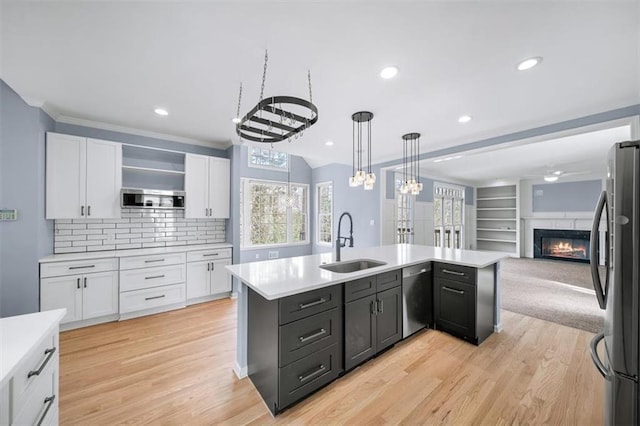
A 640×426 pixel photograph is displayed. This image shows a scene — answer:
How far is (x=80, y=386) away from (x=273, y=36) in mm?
3093

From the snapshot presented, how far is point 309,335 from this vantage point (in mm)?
1808

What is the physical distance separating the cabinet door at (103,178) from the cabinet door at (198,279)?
1242mm

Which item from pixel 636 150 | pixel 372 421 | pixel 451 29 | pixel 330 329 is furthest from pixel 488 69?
pixel 372 421

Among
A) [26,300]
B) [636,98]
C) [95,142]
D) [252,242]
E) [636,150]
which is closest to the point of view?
[636,150]

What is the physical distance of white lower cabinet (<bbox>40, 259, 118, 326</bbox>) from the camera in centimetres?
282

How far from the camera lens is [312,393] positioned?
1.88 meters

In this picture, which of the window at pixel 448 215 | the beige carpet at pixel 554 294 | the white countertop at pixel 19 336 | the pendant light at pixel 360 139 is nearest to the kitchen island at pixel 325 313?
the pendant light at pixel 360 139

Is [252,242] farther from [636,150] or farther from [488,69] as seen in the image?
[636,150]

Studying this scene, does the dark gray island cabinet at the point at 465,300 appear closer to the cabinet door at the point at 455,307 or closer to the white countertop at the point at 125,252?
the cabinet door at the point at 455,307

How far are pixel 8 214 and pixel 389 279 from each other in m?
3.97

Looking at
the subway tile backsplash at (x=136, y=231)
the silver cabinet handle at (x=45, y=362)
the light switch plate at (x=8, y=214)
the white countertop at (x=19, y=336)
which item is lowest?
the silver cabinet handle at (x=45, y=362)

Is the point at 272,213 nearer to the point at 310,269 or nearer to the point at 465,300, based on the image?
the point at 310,269

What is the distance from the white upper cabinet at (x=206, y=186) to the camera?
3908mm

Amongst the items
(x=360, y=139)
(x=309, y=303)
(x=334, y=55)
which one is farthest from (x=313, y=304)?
(x=360, y=139)
